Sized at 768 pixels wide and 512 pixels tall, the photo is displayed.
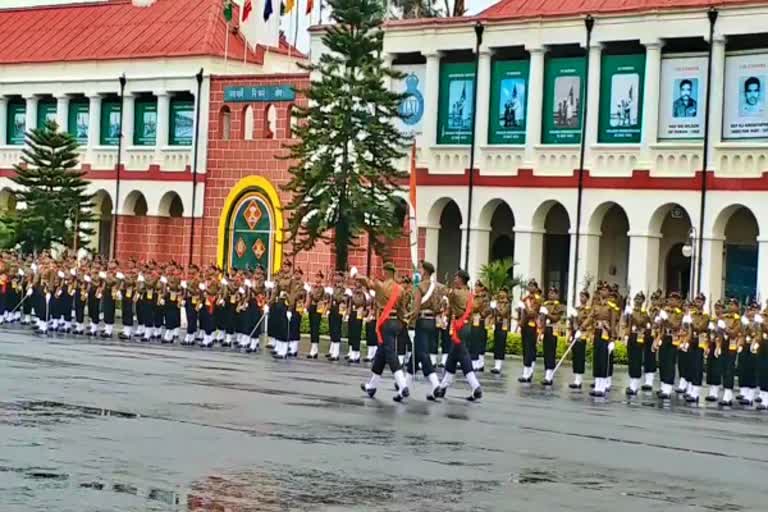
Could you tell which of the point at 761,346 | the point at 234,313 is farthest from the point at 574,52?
the point at 761,346

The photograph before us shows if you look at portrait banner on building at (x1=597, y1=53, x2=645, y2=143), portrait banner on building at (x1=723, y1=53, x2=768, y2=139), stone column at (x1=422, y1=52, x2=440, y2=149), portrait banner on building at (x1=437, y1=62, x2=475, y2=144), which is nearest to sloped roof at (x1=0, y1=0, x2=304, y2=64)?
stone column at (x1=422, y1=52, x2=440, y2=149)

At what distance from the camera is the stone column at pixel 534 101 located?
1938 inches

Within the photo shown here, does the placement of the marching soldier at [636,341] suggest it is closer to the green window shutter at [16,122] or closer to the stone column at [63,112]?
the stone column at [63,112]

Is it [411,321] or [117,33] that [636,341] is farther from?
[117,33]

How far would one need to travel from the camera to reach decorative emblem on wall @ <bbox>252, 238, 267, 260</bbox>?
56.8m

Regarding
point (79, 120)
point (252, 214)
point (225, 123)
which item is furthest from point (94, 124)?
point (252, 214)

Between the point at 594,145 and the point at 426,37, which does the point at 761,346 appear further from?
the point at 426,37

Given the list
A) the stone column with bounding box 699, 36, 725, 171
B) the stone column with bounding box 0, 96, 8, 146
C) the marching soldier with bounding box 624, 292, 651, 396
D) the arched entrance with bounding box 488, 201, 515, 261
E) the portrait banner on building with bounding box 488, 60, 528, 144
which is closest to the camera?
the marching soldier with bounding box 624, 292, 651, 396

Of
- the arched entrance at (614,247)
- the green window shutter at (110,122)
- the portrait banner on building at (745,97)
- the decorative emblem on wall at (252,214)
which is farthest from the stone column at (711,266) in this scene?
Answer: the green window shutter at (110,122)

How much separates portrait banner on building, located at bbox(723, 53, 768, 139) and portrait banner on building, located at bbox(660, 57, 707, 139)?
2.37 ft

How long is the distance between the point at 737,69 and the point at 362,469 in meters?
31.8

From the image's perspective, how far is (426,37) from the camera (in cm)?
5216

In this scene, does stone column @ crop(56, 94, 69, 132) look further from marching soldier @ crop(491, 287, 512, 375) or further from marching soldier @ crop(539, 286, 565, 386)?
marching soldier @ crop(539, 286, 565, 386)

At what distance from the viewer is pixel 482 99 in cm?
5056
